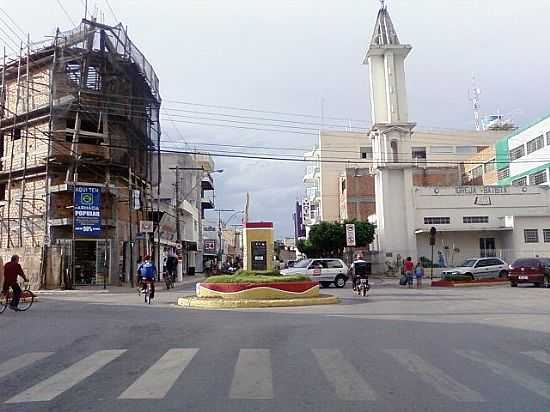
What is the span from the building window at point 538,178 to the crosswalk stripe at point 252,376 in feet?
161

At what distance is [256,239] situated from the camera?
28.0m

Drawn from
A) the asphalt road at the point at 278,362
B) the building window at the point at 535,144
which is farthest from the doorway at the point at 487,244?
the asphalt road at the point at 278,362

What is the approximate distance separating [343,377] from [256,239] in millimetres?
19862

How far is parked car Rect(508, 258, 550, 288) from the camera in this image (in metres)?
30.9

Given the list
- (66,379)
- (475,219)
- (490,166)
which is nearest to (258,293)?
(66,379)

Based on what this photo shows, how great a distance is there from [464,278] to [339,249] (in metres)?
23.7

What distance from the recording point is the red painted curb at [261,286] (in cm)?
2097

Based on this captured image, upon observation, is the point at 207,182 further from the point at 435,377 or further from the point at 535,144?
the point at 435,377

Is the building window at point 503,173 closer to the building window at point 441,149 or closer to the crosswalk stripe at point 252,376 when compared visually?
the building window at point 441,149

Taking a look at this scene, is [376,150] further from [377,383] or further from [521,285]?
[377,383]

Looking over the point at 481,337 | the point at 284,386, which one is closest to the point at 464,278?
the point at 481,337

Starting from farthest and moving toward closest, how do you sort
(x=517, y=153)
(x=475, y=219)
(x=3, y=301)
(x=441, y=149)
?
(x=441, y=149) < (x=517, y=153) < (x=475, y=219) < (x=3, y=301)

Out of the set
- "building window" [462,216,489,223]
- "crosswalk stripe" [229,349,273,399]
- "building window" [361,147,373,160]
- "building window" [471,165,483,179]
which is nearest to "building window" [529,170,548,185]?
"building window" [462,216,489,223]

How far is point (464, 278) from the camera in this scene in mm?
33375
